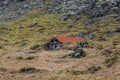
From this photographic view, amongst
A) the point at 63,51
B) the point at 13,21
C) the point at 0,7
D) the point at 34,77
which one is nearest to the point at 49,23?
the point at 13,21

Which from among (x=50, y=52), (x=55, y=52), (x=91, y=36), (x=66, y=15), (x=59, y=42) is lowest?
(x=66, y=15)

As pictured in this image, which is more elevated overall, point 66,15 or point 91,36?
point 91,36

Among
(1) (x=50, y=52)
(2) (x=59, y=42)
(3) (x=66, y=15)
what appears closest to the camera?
(1) (x=50, y=52)

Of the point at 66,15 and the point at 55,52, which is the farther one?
the point at 66,15

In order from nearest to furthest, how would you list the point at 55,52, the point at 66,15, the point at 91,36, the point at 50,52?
1. the point at 55,52
2. the point at 50,52
3. the point at 91,36
4. the point at 66,15

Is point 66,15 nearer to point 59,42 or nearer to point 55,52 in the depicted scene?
point 59,42

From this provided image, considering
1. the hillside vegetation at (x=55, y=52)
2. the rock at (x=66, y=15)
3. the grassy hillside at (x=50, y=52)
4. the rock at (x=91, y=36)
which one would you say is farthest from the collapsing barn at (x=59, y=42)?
the rock at (x=66, y=15)

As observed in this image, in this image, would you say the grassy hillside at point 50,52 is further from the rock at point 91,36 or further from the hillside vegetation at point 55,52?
the rock at point 91,36

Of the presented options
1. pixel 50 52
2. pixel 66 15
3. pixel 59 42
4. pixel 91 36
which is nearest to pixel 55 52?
pixel 50 52

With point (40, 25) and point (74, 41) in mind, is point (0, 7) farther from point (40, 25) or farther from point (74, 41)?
point (74, 41)

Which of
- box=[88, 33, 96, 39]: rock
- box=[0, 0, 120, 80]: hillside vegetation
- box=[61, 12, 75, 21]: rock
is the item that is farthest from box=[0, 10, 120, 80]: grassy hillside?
box=[61, 12, 75, 21]: rock

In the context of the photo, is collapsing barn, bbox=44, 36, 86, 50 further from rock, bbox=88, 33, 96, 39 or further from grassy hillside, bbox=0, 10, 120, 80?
rock, bbox=88, 33, 96, 39
